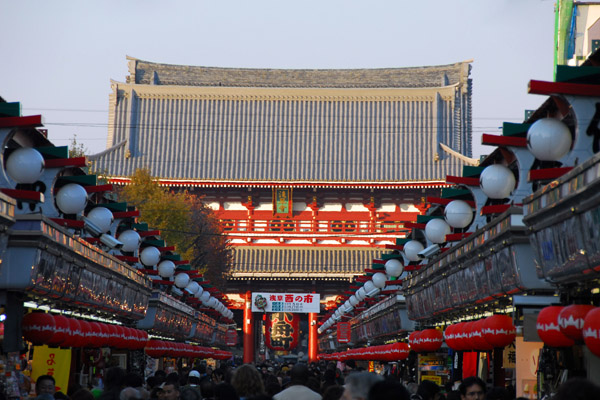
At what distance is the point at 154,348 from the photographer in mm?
26875

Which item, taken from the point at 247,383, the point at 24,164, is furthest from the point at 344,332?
the point at 247,383

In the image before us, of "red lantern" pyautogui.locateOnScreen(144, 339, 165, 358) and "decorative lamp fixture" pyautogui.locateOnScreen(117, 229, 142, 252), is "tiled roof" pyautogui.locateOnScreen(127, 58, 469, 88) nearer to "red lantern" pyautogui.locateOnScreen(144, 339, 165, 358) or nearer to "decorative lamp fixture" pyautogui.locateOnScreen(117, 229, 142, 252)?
"red lantern" pyautogui.locateOnScreen(144, 339, 165, 358)

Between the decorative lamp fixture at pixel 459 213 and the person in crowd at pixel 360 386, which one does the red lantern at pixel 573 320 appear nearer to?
the person in crowd at pixel 360 386

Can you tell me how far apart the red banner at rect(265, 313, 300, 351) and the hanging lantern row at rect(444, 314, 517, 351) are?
4611cm

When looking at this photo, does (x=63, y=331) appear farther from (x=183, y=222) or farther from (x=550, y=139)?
(x=183, y=222)

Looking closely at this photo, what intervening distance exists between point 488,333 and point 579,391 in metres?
9.23

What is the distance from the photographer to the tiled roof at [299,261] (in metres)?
53.3

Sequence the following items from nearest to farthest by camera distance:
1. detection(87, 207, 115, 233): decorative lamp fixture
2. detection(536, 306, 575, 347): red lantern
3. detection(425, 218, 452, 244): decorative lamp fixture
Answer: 1. detection(536, 306, 575, 347): red lantern
2. detection(87, 207, 115, 233): decorative lamp fixture
3. detection(425, 218, 452, 244): decorative lamp fixture

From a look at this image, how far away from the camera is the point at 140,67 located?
60.6 meters

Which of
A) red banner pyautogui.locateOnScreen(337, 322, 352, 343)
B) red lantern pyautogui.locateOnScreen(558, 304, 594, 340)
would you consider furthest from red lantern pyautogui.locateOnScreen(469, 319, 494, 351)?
red banner pyautogui.locateOnScreen(337, 322, 352, 343)

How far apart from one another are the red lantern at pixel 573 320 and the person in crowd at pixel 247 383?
3087mm

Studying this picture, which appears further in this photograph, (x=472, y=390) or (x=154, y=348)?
(x=154, y=348)

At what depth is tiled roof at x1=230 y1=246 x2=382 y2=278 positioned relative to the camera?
175 ft

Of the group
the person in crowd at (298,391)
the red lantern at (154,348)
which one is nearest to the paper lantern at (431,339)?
the red lantern at (154,348)
